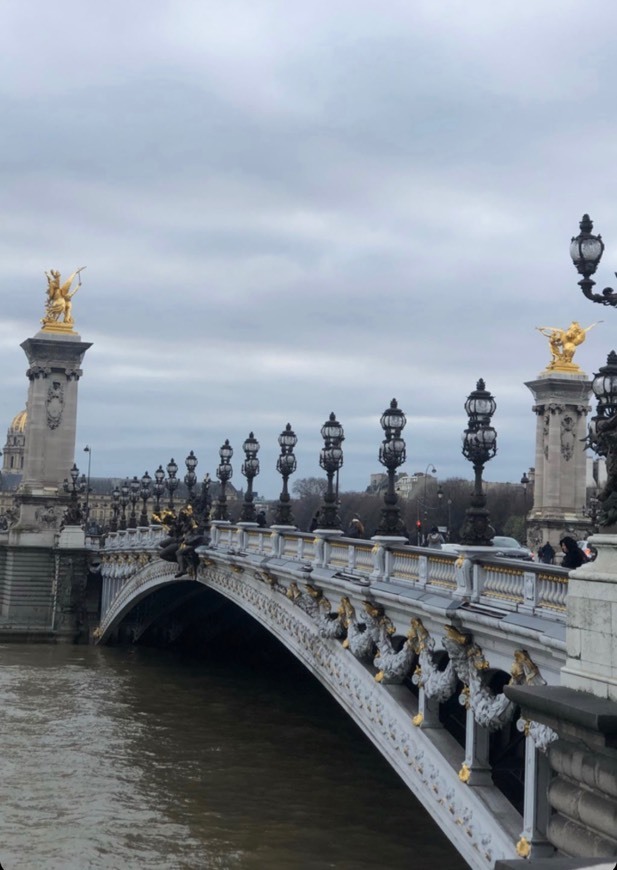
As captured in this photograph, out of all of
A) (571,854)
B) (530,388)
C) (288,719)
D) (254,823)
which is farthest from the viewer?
(530,388)

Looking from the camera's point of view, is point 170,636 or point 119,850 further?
point 170,636

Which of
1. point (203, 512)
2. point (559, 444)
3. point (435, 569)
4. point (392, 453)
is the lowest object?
point (435, 569)

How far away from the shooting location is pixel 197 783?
26.4 m

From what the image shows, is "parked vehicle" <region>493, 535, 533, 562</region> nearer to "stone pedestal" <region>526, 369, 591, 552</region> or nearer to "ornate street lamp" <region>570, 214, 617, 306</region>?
"ornate street lamp" <region>570, 214, 617, 306</region>

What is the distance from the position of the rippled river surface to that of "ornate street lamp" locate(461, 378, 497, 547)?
7500 millimetres

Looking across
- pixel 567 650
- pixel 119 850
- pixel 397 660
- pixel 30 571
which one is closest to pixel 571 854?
pixel 567 650

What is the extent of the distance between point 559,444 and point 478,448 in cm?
4235

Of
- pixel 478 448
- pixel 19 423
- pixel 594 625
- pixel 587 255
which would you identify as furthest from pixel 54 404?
pixel 19 423

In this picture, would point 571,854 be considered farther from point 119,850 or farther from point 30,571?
point 30,571

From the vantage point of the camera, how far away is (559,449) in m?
56.3

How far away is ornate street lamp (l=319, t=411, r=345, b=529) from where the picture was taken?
23438 millimetres

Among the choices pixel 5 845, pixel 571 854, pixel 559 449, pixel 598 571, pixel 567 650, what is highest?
pixel 559 449

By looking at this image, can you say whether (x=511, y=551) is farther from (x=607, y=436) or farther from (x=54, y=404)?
(x=54, y=404)

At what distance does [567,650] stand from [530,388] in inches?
1906
